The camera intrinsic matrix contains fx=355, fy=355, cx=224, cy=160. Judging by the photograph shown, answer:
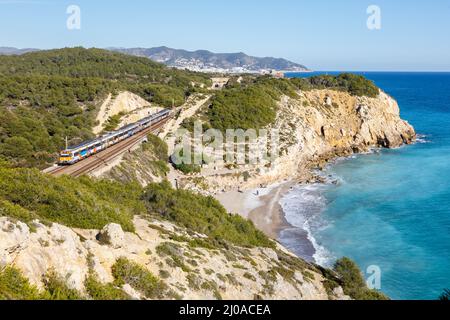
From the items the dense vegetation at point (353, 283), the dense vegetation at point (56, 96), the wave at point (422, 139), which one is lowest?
the dense vegetation at point (353, 283)

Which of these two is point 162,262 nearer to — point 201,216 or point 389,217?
point 201,216

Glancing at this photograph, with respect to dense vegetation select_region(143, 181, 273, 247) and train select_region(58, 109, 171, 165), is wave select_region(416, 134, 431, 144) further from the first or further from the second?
dense vegetation select_region(143, 181, 273, 247)

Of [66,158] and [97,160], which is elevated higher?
[66,158]

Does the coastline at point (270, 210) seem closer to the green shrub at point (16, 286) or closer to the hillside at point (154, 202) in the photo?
the hillside at point (154, 202)

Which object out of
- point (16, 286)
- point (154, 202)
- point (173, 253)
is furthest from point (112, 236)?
point (154, 202)

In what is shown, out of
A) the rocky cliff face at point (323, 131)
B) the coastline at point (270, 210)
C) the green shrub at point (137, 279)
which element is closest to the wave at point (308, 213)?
the coastline at point (270, 210)

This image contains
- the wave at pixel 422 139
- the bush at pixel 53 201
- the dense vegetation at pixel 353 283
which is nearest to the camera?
the bush at pixel 53 201

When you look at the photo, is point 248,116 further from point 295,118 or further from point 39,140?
point 39,140
